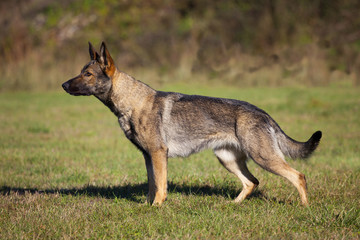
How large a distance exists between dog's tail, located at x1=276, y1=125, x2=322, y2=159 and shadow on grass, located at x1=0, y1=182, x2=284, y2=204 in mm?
727

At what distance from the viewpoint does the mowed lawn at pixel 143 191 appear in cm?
414

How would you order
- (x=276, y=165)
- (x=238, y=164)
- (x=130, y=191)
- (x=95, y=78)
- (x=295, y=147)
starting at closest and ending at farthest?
(x=276, y=165) < (x=295, y=147) < (x=95, y=78) < (x=238, y=164) < (x=130, y=191)

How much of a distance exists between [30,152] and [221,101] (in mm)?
4614

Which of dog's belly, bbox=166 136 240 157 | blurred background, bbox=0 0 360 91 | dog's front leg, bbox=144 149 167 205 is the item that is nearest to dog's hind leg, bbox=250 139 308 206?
dog's belly, bbox=166 136 240 157

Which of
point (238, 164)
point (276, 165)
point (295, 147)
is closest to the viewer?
point (276, 165)

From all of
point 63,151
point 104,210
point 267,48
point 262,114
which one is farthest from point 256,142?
point 267,48

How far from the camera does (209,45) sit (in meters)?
20.2

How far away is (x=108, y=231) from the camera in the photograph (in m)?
4.10

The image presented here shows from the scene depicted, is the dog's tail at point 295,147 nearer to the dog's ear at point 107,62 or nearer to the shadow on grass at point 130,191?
the shadow on grass at point 130,191

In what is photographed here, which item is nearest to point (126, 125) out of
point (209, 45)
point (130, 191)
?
point (130, 191)

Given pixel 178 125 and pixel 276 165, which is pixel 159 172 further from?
pixel 276 165

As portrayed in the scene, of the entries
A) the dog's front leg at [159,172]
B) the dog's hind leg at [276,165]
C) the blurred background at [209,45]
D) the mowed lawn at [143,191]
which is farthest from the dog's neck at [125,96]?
the blurred background at [209,45]

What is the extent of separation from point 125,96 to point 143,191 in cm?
148

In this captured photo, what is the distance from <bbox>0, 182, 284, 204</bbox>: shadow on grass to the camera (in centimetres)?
562
